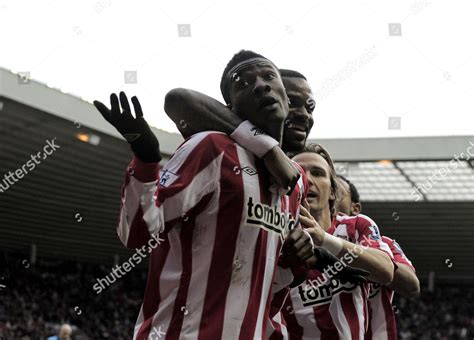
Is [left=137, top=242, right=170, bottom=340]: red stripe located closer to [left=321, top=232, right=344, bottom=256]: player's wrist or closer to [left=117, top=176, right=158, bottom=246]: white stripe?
Answer: [left=117, top=176, right=158, bottom=246]: white stripe

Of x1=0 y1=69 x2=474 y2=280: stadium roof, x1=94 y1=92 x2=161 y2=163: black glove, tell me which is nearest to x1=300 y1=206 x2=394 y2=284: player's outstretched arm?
x1=94 y1=92 x2=161 y2=163: black glove

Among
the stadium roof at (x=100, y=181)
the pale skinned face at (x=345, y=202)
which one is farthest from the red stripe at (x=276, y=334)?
the stadium roof at (x=100, y=181)

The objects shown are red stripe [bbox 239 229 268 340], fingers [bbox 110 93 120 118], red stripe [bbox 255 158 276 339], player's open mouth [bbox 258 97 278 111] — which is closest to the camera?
fingers [bbox 110 93 120 118]

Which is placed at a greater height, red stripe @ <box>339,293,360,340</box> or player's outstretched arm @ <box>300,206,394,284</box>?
player's outstretched arm @ <box>300,206,394,284</box>

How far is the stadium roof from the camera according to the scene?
20.0 meters

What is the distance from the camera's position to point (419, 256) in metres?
32.2

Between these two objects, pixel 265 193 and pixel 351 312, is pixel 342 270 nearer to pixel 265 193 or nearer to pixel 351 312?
pixel 351 312

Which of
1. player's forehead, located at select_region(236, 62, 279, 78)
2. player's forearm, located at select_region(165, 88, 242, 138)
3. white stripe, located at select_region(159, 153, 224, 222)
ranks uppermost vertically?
player's forehead, located at select_region(236, 62, 279, 78)

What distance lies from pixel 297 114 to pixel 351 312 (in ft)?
3.74

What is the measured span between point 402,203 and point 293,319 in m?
22.7

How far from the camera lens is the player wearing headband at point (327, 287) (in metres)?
4.08

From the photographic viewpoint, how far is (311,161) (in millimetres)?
4145

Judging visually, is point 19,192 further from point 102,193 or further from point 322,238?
point 322,238

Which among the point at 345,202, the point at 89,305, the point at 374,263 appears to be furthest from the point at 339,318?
the point at 89,305
